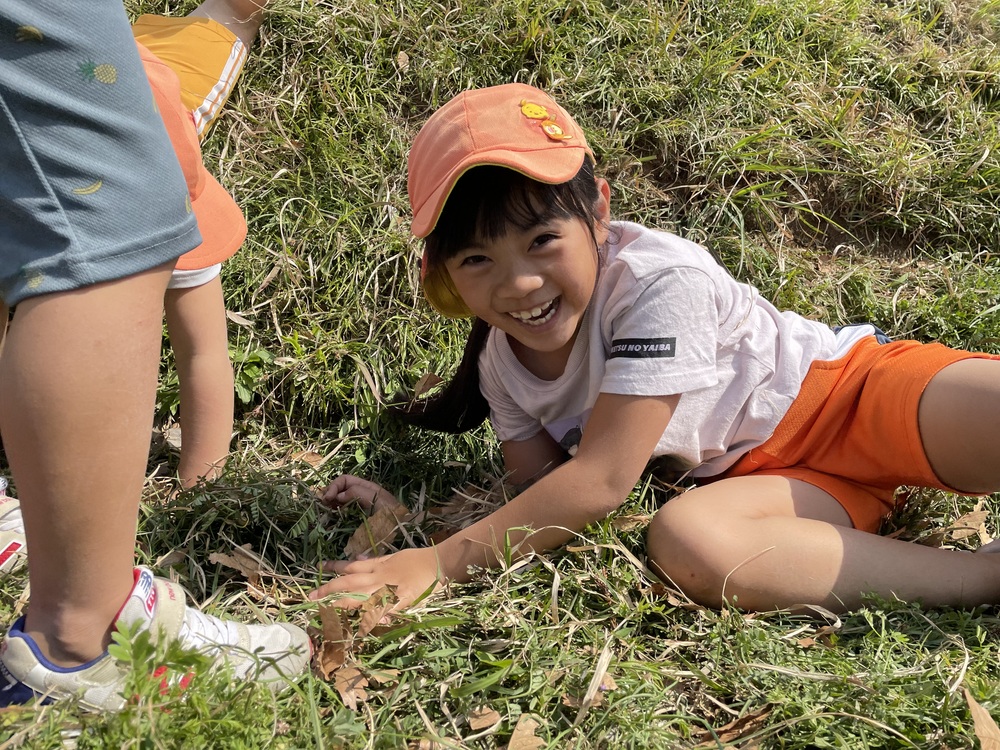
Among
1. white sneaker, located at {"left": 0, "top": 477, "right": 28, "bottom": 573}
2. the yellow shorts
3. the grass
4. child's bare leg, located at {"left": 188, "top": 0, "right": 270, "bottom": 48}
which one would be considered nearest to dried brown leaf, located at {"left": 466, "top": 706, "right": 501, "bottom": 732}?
the grass

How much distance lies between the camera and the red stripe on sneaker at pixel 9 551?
2307 mm

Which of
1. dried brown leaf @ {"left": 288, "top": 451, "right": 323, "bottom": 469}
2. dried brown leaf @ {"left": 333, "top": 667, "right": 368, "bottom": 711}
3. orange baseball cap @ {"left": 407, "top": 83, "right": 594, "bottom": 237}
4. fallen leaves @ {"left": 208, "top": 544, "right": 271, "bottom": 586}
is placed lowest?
dried brown leaf @ {"left": 288, "top": 451, "right": 323, "bottom": 469}

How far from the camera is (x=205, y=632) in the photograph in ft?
5.94

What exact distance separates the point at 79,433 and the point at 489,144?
1.17 m

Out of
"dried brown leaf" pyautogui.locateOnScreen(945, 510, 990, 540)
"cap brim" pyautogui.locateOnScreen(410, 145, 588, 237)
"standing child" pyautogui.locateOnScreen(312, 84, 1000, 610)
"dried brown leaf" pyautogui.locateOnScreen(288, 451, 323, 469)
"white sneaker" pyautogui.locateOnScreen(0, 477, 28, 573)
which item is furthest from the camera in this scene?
"dried brown leaf" pyautogui.locateOnScreen(288, 451, 323, 469)

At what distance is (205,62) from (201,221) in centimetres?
110

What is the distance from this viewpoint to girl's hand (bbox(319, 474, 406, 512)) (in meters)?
2.72

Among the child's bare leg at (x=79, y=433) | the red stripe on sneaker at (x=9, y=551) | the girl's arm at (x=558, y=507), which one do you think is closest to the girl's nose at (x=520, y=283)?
the girl's arm at (x=558, y=507)

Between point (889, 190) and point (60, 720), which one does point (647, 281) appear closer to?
point (60, 720)

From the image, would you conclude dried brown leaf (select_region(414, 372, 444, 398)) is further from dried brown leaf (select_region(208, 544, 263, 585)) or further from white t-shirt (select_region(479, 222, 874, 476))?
dried brown leaf (select_region(208, 544, 263, 585))

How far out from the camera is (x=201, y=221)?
2891 millimetres

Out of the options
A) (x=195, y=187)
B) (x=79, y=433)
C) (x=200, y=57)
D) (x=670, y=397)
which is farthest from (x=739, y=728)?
(x=200, y=57)

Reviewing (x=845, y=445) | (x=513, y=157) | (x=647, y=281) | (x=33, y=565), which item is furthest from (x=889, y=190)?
(x=33, y=565)

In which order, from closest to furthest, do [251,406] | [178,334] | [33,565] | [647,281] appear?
[33,565], [647,281], [178,334], [251,406]
